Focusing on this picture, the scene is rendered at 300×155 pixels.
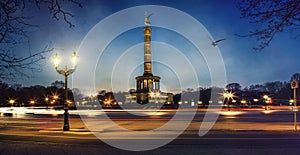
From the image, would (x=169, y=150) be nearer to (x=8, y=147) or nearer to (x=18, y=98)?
(x=8, y=147)

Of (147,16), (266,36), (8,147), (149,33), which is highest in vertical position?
(147,16)

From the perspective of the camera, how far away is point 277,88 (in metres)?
143

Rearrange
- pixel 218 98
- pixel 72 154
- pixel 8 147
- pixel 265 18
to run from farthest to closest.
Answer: pixel 218 98, pixel 8 147, pixel 72 154, pixel 265 18

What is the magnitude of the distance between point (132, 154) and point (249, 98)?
359ft

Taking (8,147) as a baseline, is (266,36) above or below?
above

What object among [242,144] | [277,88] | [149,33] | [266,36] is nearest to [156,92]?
[149,33]

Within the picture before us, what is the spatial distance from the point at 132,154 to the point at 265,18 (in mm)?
6338

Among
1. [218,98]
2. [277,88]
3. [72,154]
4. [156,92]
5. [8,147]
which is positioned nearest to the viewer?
[72,154]

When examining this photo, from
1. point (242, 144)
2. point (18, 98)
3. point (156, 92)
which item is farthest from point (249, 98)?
point (242, 144)

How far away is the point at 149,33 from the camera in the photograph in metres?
112

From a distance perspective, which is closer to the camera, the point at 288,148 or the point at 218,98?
the point at 288,148

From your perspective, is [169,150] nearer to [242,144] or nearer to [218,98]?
[242,144]

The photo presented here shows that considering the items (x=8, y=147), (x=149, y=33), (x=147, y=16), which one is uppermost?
(x=147, y=16)

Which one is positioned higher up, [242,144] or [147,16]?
[147,16]
